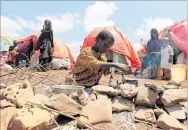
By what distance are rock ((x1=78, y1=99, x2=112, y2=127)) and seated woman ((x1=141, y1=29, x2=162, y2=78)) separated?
519 centimetres

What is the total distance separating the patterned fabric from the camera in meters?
3.25

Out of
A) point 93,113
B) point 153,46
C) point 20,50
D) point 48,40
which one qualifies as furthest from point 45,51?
point 93,113

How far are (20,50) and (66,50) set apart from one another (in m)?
1.76

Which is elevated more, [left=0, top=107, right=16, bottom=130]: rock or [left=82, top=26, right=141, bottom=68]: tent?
[left=82, top=26, right=141, bottom=68]: tent

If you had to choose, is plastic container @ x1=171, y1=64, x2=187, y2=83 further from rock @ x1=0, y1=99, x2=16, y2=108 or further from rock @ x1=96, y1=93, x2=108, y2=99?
rock @ x1=0, y1=99, x2=16, y2=108

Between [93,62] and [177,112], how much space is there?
1.03 metres

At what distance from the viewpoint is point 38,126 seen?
2283 millimetres

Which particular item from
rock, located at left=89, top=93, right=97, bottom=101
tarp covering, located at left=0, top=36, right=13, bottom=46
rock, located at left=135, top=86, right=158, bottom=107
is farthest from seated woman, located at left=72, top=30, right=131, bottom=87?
tarp covering, located at left=0, top=36, right=13, bottom=46

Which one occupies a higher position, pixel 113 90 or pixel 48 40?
pixel 48 40

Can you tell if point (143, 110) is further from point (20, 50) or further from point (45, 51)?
point (20, 50)

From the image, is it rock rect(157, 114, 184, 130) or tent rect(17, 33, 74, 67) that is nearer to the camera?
rock rect(157, 114, 184, 130)

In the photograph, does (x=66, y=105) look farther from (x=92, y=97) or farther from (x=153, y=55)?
(x=153, y=55)

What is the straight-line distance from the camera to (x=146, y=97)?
116 inches

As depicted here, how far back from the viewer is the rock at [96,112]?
2.48 metres
